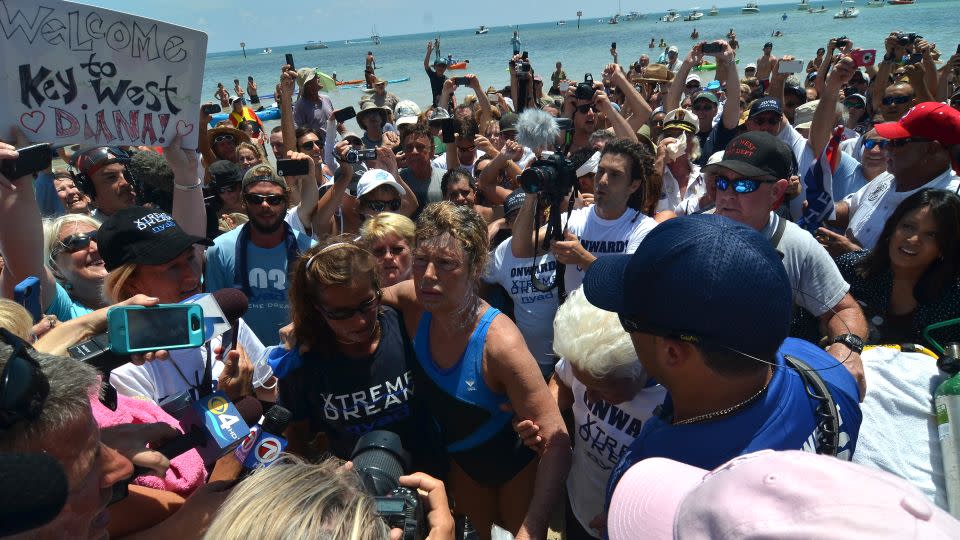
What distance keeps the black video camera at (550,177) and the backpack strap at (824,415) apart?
1923mm

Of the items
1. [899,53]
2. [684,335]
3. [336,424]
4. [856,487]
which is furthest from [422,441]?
[899,53]

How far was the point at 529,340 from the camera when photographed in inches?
140

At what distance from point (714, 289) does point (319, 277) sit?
60.9 inches

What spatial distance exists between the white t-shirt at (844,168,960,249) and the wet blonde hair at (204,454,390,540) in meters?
3.44

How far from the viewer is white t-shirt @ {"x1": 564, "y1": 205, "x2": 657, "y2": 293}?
3506 millimetres

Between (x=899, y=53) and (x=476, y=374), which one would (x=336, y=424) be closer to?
(x=476, y=374)

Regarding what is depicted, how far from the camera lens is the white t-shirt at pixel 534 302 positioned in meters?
3.53

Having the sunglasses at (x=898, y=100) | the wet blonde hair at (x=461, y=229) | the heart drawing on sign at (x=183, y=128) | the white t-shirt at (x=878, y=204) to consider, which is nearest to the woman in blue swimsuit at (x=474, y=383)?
the wet blonde hair at (x=461, y=229)

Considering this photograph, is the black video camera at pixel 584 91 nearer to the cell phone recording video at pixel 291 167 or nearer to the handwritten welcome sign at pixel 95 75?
the cell phone recording video at pixel 291 167

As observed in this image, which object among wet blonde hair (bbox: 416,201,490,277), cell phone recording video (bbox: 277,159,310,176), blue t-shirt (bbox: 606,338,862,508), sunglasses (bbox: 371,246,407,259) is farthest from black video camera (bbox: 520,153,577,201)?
blue t-shirt (bbox: 606,338,862,508)

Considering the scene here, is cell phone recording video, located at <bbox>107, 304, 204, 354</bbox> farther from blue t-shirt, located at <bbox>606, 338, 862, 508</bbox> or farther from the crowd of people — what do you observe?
blue t-shirt, located at <bbox>606, 338, 862, 508</bbox>

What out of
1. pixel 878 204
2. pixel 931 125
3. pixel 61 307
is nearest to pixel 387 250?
pixel 61 307

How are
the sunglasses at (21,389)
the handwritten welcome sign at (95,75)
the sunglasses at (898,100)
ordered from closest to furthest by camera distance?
the sunglasses at (21,389), the handwritten welcome sign at (95,75), the sunglasses at (898,100)

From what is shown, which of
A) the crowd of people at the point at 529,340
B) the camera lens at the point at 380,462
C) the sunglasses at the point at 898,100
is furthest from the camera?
the sunglasses at the point at 898,100
